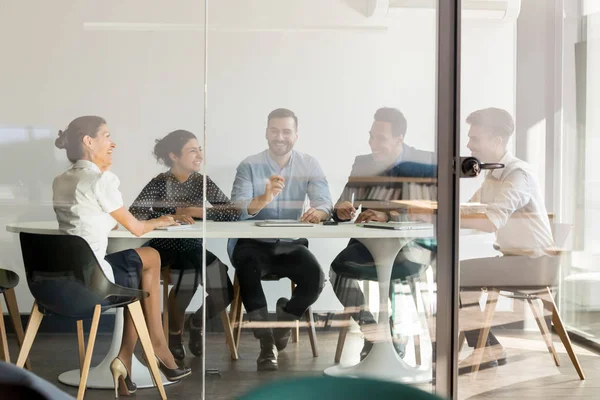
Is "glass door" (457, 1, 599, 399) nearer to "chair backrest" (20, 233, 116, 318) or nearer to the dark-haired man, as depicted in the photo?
the dark-haired man

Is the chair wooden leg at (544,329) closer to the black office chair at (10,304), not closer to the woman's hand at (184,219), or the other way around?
the woman's hand at (184,219)

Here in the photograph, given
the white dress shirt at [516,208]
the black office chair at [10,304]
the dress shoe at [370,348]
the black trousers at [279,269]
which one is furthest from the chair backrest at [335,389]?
the black office chair at [10,304]

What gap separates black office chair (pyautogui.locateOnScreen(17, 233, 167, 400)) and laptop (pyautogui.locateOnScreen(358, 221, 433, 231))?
1.14 m

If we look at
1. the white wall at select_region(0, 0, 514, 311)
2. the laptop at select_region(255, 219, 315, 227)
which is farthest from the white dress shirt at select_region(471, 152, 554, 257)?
the laptop at select_region(255, 219, 315, 227)

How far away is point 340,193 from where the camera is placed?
3658 mm

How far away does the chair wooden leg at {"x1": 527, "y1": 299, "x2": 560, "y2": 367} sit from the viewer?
375 cm

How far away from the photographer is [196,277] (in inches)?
143

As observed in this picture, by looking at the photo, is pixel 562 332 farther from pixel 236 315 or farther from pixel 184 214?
pixel 184 214

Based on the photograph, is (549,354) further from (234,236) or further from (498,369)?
(234,236)

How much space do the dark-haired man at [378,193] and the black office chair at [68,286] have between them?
99cm

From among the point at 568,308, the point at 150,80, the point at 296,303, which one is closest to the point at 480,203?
the point at 568,308

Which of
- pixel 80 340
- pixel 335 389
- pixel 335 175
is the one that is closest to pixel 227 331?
pixel 80 340

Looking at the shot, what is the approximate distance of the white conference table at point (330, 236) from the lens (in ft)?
11.8

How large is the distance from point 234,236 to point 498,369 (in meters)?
1.42
